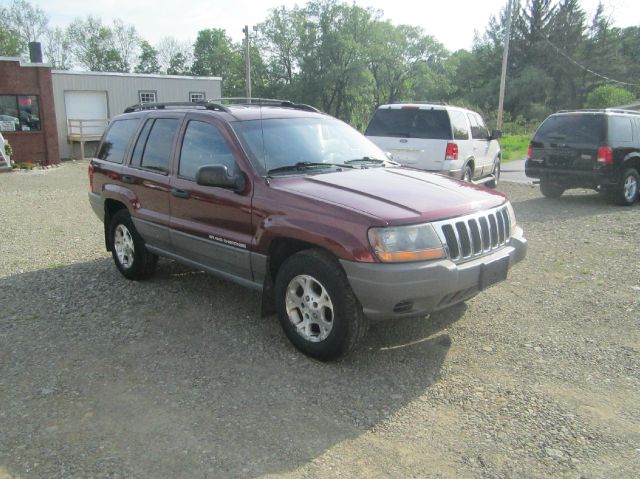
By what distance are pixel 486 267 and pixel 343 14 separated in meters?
61.3

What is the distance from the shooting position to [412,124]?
990 centimetres

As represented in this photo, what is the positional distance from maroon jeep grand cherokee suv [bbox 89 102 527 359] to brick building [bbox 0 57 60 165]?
17951mm

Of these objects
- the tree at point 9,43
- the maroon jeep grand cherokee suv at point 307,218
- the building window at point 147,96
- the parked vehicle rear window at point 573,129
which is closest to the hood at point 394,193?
the maroon jeep grand cherokee suv at point 307,218

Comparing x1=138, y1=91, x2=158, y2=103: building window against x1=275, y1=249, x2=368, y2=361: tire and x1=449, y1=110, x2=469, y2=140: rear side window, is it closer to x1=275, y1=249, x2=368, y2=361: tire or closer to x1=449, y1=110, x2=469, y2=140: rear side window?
x1=449, y1=110, x2=469, y2=140: rear side window

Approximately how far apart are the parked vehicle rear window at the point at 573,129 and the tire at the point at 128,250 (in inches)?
330

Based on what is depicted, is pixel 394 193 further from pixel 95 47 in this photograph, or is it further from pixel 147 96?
pixel 95 47

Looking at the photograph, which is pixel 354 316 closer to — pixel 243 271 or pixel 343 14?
pixel 243 271

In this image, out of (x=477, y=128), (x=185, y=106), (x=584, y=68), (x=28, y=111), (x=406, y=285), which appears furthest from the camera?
(x=584, y=68)

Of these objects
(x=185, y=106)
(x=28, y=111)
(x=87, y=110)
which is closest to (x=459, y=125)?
(x=185, y=106)

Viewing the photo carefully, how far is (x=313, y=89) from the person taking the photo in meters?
58.6

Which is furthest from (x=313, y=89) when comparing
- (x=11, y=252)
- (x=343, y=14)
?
(x=11, y=252)

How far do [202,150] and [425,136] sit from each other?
19.2ft

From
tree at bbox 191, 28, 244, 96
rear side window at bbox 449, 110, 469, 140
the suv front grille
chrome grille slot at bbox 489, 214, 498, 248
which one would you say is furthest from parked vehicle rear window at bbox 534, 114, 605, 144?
tree at bbox 191, 28, 244, 96

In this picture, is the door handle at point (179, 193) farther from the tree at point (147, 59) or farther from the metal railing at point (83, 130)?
the tree at point (147, 59)
